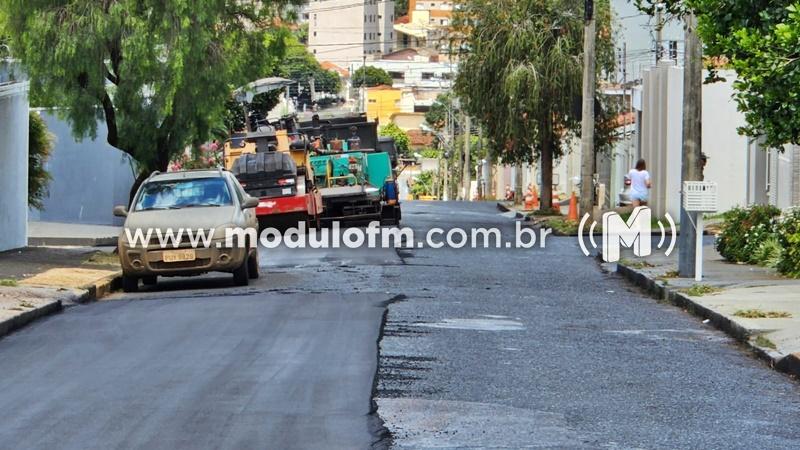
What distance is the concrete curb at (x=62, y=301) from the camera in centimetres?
1608

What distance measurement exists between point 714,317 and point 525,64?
29187 millimetres

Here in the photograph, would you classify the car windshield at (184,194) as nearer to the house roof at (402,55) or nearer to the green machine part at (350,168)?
the green machine part at (350,168)

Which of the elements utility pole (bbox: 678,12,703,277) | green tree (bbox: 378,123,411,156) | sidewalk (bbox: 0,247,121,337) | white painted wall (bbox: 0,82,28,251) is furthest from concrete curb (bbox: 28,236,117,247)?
green tree (bbox: 378,123,411,156)

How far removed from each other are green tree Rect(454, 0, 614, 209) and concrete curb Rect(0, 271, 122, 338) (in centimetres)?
2435

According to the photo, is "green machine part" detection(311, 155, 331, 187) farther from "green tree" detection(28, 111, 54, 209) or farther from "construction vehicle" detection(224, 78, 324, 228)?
"green tree" detection(28, 111, 54, 209)

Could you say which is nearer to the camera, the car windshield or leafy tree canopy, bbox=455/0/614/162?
the car windshield

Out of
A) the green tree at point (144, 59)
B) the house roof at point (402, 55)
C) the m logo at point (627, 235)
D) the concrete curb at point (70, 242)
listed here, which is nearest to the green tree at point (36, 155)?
the concrete curb at point (70, 242)

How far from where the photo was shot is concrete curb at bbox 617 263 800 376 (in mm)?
13367

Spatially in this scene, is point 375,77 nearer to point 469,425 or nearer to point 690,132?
point 690,132

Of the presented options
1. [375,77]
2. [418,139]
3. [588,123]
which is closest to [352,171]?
[588,123]

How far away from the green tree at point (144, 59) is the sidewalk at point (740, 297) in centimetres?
778

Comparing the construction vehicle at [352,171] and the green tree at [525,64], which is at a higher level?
the green tree at [525,64]

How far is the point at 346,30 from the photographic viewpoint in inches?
7156

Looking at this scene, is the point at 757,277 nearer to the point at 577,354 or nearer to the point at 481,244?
the point at 577,354
